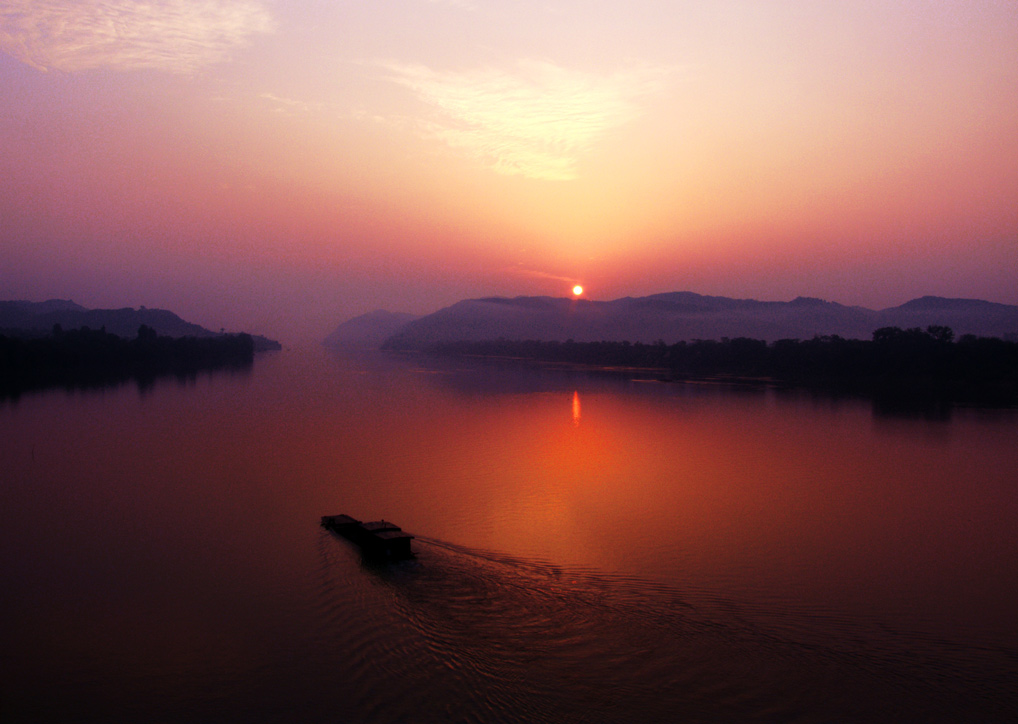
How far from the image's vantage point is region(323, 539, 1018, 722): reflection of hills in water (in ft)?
12.9

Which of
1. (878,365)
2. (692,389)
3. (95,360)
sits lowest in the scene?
(692,389)

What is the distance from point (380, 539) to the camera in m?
6.21

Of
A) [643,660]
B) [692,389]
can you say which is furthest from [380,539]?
[692,389]

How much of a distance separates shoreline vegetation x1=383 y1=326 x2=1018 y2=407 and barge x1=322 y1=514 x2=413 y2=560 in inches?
838

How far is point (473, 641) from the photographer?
15.4 ft

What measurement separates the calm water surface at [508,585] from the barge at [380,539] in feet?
0.49

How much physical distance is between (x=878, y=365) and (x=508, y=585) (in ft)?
96.2

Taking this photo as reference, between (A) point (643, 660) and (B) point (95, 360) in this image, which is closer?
(A) point (643, 660)

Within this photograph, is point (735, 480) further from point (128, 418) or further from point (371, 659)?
point (128, 418)

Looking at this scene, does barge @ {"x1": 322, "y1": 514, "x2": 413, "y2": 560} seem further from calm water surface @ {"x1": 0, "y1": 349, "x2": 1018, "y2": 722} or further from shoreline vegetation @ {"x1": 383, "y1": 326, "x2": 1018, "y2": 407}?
shoreline vegetation @ {"x1": 383, "y1": 326, "x2": 1018, "y2": 407}

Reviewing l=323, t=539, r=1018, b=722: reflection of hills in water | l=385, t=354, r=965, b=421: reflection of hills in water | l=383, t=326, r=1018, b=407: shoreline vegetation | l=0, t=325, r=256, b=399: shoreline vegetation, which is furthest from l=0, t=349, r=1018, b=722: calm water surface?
l=0, t=325, r=256, b=399: shoreline vegetation

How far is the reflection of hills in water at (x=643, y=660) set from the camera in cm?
394

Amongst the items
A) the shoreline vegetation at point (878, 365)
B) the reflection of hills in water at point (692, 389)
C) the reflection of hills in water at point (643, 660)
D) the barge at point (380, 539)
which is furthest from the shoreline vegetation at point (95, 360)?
the shoreline vegetation at point (878, 365)

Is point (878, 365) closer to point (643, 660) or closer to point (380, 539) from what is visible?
point (380, 539)
